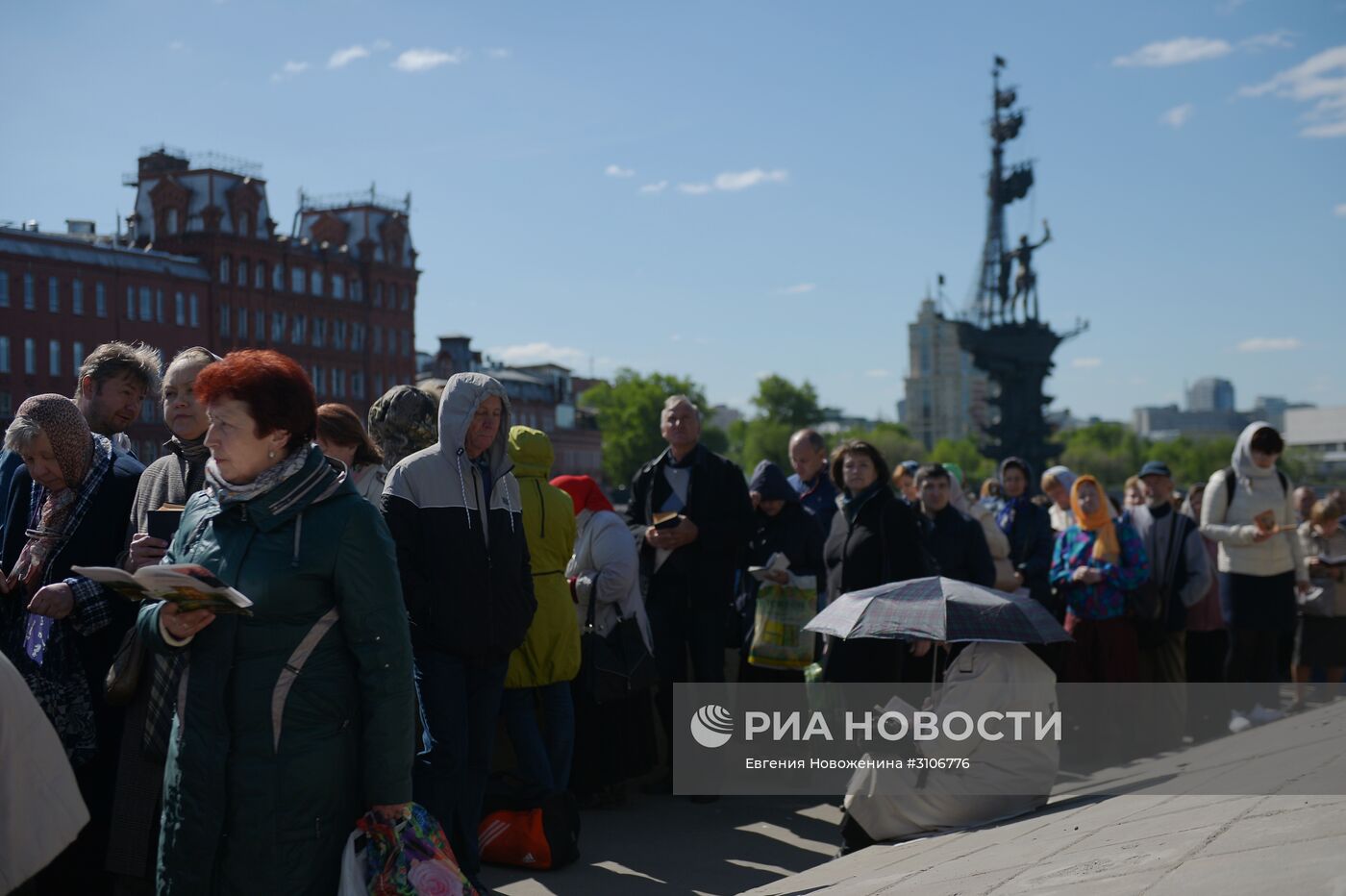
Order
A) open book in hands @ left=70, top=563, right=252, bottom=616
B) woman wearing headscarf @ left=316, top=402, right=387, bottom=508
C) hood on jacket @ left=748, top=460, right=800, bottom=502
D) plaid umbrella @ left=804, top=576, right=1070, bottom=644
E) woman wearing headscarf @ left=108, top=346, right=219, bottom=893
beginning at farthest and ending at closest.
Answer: hood on jacket @ left=748, top=460, right=800, bottom=502
plaid umbrella @ left=804, top=576, right=1070, bottom=644
woman wearing headscarf @ left=316, top=402, right=387, bottom=508
woman wearing headscarf @ left=108, top=346, right=219, bottom=893
open book in hands @ left=70, top=563, right=252, bottom=616

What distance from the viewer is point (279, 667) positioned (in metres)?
3.27

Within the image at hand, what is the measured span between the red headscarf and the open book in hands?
3.58 metres

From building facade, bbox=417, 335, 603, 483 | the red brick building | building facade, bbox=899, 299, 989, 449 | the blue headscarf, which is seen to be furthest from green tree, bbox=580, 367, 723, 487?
the blue headscarf

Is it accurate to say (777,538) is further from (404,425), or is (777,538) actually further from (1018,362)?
(1018,362)

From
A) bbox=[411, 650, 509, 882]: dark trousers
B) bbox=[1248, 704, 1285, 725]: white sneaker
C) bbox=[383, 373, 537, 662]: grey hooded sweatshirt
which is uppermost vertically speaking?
bbox=[383, 373, 537, 662]: grey hooded sweatshirt

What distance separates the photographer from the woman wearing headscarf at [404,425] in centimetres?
580

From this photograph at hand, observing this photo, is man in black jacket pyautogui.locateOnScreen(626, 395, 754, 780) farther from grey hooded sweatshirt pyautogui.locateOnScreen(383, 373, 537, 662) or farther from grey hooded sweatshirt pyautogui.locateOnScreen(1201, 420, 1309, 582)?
grey hooded sweatshirt pyautogui.locateOnScreen(1201, 420, 1309, 582)

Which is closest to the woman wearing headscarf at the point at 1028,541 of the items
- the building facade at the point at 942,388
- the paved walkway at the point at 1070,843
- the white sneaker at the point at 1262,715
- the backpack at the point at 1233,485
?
the backpack at the point at 1233,485

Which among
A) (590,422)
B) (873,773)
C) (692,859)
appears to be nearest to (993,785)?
(873,773)

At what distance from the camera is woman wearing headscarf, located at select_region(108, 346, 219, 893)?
3.69 meters

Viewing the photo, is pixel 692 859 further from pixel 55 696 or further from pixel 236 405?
pixel 236 405

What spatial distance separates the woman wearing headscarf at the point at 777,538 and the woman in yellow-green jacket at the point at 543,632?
1989mm

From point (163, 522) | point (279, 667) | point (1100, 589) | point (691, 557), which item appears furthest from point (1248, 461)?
point (279, 667)

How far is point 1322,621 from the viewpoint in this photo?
9.99 meters
